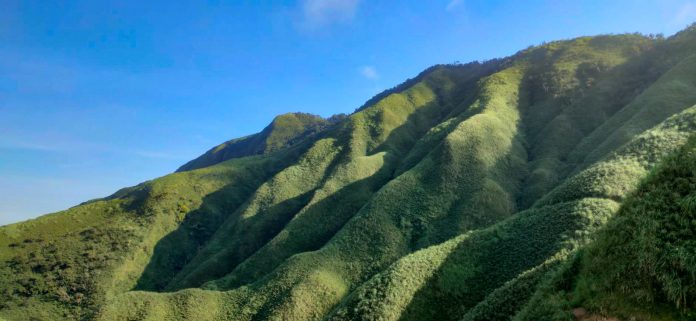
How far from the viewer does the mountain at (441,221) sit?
1886cm

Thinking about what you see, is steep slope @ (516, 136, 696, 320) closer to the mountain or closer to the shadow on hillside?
the mountain

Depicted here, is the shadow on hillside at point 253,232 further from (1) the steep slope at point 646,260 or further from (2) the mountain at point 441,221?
(1) the steep slope at point 646,260

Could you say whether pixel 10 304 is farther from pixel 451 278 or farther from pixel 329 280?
pixel 451 278

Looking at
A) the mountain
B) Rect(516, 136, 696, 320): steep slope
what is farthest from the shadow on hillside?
Rect(516, 136, 696, 320): steep slope

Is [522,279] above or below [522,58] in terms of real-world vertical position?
below

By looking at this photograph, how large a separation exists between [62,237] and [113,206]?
53.6ft

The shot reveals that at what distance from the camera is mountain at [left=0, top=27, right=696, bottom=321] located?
1886 centimetres

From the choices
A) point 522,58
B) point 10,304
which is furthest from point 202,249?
point 522,58

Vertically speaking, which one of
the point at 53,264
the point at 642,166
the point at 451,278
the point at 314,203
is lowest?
the point at 451,278

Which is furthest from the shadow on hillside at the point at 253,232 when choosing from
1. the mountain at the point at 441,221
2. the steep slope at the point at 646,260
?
the steep slope at the point at 646,260

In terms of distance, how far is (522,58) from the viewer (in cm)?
13988

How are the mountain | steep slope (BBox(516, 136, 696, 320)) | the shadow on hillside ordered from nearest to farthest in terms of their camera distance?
steep slope (BBox(516, 136, 696, 320)), the mountain, the shadow on hillside

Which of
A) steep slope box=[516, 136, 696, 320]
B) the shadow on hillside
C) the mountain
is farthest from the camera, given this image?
the shadow on hillside

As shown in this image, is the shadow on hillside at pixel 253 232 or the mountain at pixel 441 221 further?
the shadow on hillside at pixel 253 232
